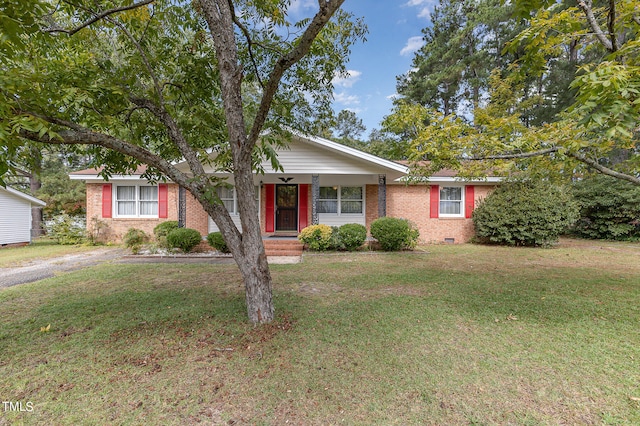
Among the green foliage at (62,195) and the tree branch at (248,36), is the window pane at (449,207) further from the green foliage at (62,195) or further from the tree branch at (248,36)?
the green foliage at (62,195)

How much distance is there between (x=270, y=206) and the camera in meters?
12.8

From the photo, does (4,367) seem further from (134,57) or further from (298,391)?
(134,57)

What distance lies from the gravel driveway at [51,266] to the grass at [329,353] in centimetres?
118

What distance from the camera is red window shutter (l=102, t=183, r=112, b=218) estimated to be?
11836 mm

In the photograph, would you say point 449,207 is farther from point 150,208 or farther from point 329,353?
point 150,208

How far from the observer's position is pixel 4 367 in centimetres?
294

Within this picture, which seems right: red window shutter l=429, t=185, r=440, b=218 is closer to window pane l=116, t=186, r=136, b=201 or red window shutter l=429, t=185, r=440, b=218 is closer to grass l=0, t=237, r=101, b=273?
window pane l=116, t=186, r=136, b=201

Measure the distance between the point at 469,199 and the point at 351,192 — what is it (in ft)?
17.0

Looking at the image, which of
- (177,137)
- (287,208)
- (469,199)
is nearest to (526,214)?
(469,199)

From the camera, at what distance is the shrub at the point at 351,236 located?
9906 mm

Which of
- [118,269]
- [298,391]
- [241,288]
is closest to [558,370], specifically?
[298,391]

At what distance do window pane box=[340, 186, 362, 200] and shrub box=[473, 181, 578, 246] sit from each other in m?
5.04

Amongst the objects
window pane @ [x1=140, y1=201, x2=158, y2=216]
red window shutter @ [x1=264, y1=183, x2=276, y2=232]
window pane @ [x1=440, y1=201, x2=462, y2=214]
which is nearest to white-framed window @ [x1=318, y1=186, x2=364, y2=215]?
red window shutter @ [x1=264, y1=183, x2=276, y2=232]

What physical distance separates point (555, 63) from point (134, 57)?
23.8 metres
